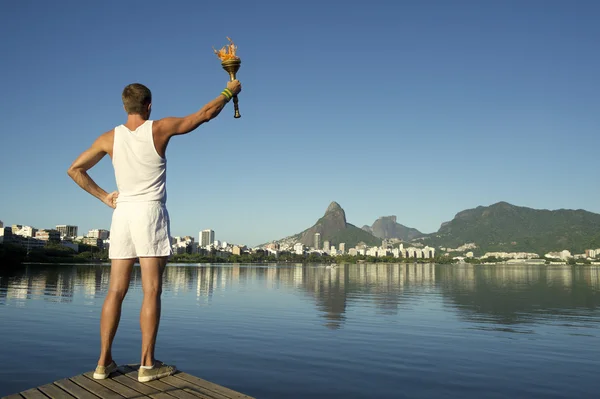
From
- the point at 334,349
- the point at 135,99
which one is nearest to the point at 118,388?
the point at 135,99

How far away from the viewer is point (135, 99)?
17.0 feet

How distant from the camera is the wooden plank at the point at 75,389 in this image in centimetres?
436

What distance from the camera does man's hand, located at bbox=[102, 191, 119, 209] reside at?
533 cm

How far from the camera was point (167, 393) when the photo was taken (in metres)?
4.47

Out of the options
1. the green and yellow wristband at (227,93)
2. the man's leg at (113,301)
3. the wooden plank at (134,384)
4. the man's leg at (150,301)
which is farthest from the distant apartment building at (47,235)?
the green and yellow wristband at (227,93)

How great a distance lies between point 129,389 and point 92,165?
259 cm

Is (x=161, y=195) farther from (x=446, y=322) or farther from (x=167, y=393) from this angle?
(x=446, y=322)

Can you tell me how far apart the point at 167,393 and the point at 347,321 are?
17.2 metres

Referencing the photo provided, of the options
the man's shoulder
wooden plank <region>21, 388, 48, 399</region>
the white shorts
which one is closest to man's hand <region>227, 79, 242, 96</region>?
the man's shoulder

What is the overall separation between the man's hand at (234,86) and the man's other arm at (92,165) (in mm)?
1445

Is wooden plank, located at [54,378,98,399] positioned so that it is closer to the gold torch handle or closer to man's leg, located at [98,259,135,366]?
man's leg, located at [98,259,135,366]

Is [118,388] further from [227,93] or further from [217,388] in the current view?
[227,93]

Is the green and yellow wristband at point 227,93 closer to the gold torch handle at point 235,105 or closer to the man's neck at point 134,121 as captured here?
the gold torch handle at point 235,105

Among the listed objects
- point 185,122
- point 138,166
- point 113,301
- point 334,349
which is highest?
point 185,122
